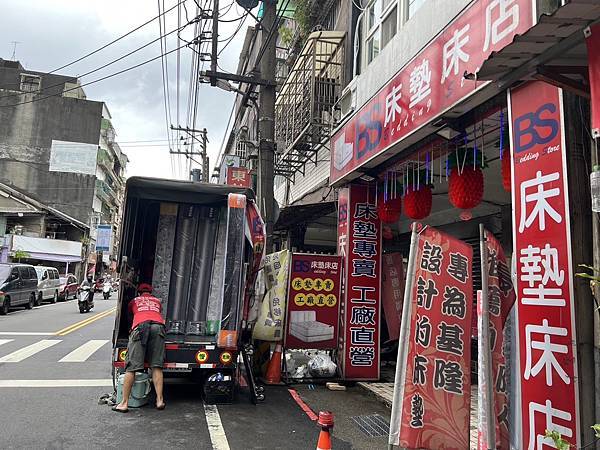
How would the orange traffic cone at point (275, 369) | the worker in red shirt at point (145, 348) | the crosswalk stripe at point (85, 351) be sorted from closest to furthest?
the worker in red shirt at point (145, 348) < the orange traffic cone at point (275, 369) < the crosswalk stripe at point (85, 351)

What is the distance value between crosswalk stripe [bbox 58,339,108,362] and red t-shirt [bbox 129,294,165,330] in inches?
153

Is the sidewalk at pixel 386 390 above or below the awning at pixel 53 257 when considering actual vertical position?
below

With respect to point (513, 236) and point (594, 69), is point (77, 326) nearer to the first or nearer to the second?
point (513, 236)

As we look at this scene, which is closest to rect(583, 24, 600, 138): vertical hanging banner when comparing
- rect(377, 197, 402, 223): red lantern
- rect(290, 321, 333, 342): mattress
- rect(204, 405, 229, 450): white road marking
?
rect(204, 405, 229, 450): white road marking

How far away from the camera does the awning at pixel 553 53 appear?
3.01 metres

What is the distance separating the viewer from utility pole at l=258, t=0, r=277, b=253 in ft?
33.1

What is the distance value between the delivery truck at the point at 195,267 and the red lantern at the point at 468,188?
295 cm

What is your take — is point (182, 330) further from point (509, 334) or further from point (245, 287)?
point (509, 334)

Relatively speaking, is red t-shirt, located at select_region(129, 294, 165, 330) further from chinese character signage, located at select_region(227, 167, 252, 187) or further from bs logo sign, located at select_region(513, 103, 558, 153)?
chinese character signage, located at select_region(227, 167, 252, 187)

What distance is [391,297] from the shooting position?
9.35m

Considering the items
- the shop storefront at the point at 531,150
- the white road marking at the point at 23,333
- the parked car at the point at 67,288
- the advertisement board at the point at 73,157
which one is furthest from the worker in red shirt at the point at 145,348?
the advertisement board at the point at 73,157

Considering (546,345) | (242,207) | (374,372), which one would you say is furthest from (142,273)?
(546,345)

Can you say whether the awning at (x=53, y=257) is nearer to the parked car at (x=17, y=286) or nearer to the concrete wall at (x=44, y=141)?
the concrete wall at (x=44, y=141)

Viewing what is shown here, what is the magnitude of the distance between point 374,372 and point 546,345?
521cm
